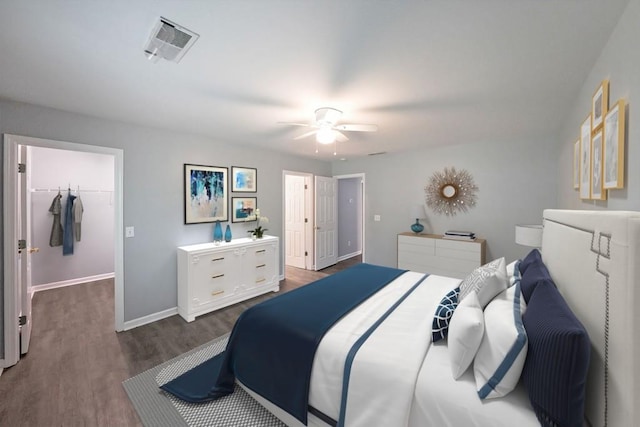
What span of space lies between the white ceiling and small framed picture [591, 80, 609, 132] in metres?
0.25

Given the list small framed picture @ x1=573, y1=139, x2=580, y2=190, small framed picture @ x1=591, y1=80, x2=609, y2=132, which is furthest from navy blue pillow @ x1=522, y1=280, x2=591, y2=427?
small framed picture @ x1=573, y1=139, x2=580, y2=190

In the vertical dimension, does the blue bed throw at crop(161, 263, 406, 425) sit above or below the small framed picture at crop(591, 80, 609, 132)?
below

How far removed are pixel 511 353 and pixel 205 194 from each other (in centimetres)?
369

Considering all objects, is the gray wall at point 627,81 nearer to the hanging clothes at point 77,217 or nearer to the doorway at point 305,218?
the doorway at point 305,218

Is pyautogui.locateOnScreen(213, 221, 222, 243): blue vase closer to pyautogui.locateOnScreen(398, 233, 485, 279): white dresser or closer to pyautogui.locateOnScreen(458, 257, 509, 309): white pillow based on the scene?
pyautogui.locateOnScreen(398, 233, 485, 279): white dresser

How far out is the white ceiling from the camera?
1240 mm

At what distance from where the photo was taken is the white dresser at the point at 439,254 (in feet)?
12.4

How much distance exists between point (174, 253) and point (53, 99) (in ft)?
6.43

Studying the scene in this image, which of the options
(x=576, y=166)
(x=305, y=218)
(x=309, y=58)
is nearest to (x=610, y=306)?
(x=309, y=58)

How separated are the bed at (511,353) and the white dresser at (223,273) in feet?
5.76

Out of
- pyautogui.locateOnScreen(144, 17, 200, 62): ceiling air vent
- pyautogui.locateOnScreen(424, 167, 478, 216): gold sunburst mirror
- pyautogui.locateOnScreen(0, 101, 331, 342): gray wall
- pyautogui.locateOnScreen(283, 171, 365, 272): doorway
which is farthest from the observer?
pyautogui.locateOnScreen(283, 171, 365, 272): doorway

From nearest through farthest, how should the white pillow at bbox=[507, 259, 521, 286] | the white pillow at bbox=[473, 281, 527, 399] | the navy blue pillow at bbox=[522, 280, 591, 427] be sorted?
the navy blue pillow at bbox=[522, 280, 591, 427]
the white pillow at bbox=[473, 281, 527, 399]
the white pillow at bbox=[507, 259, 521, 286]

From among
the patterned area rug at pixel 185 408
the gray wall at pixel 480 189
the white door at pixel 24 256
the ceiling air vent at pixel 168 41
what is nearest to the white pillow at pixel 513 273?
the patterned area rug at pixel 185 408

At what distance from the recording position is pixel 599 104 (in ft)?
5.07
